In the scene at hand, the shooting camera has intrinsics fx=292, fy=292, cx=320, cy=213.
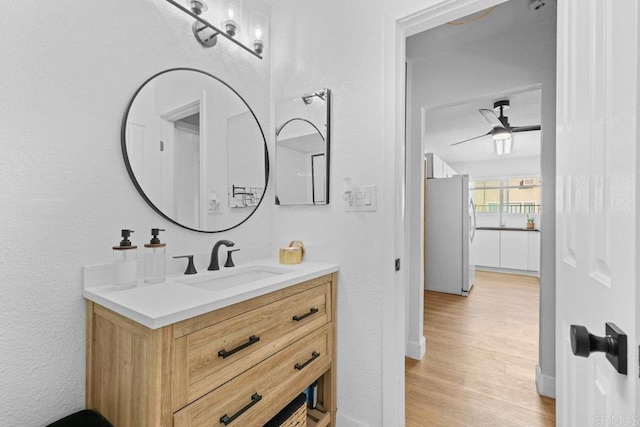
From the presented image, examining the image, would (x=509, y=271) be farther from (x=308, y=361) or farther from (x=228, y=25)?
(x=228, y=25)

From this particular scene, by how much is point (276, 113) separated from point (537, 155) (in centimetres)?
638

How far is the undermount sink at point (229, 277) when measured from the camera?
135cm

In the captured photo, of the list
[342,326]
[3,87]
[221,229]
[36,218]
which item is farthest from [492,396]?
[3,87]

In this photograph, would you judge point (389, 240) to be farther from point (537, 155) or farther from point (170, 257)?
point (537, 155)

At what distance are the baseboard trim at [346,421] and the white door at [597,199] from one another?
91 centimetres

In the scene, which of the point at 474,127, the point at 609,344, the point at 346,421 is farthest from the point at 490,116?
the point at 609,344

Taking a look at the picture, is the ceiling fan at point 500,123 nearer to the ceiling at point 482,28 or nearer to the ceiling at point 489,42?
the ceiling at point 489,42

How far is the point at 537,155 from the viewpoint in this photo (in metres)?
6.04

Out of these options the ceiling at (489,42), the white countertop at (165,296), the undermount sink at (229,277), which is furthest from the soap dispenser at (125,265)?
the ceiling at (489,42)

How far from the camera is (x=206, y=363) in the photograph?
3.04ft

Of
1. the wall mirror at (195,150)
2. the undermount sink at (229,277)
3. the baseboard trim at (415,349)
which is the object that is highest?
the wall mirror at (195,150)

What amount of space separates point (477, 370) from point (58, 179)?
270cm

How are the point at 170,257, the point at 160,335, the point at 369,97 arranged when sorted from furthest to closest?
the point at 369,97
the point at 170,257
the point at 160,335

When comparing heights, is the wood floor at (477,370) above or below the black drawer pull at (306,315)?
below
